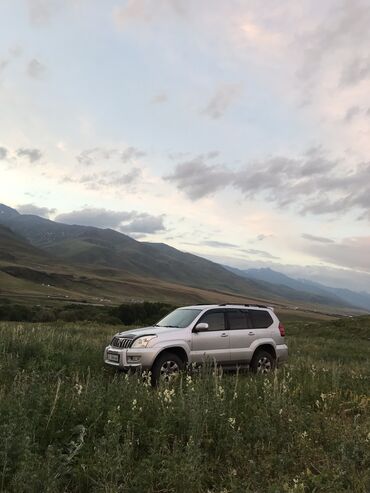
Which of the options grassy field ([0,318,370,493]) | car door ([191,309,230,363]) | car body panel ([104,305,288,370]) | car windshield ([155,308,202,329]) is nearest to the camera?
grassy field ([0,318,370,493])

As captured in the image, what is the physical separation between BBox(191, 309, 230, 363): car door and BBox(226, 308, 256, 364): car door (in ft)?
0.57

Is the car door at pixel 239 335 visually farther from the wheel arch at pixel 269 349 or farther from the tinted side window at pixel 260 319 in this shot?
the wheel arch at pixel 269 349

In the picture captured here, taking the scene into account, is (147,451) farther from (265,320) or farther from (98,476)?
(265,320)

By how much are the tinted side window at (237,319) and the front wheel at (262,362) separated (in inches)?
34.1

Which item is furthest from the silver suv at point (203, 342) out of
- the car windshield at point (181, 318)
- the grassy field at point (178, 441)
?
the grassy field at point (178, 441)

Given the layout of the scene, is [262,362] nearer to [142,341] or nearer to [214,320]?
[214,320]

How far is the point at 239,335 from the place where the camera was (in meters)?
13.1

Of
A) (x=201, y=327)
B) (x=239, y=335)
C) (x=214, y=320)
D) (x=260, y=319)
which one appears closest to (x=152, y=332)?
(x=201, y=327)

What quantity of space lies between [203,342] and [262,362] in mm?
2252

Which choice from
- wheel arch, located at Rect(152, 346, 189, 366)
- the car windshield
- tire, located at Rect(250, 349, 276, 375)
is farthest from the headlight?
tire, located at Rect(250, 349, 276, 375)

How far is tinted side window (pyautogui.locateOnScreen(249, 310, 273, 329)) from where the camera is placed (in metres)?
13.8

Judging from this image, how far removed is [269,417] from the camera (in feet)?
21.9

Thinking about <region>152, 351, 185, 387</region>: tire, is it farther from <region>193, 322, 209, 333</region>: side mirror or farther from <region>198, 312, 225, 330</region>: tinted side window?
<region>198, 312, 225, 330</region>: tinted side window

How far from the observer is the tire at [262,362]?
13.2 meters
